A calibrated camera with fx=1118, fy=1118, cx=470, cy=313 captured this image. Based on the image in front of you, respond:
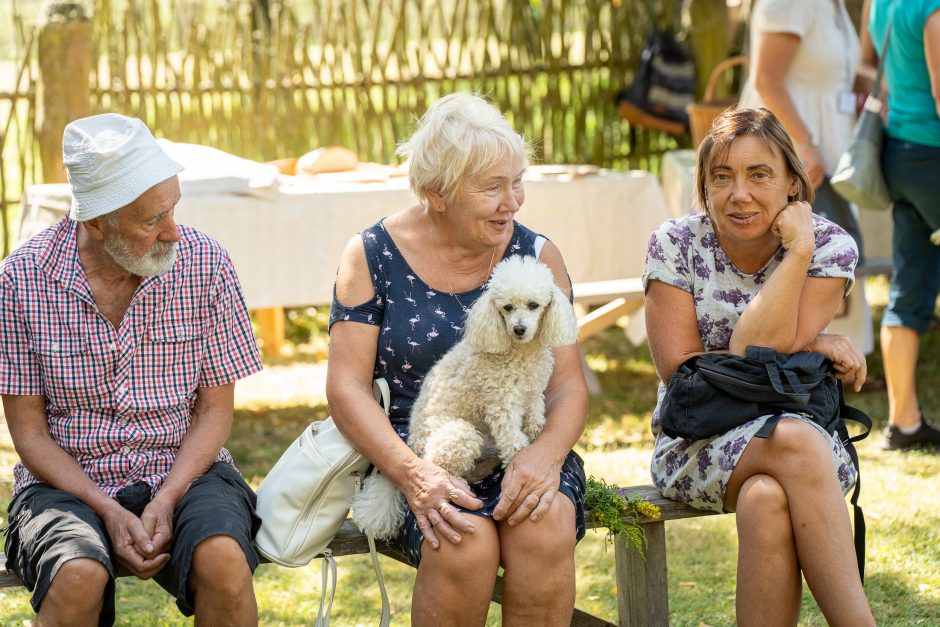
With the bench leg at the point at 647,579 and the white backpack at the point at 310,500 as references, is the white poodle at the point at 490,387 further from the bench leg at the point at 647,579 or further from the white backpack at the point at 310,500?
the bench leg at the point at 647,579

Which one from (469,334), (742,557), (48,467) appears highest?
(469,334)

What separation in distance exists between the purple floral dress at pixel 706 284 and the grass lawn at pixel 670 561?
15.4 inches

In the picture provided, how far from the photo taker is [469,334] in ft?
9.46

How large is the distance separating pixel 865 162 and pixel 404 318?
8.99ft

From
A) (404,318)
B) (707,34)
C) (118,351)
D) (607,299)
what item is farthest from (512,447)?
(707,34)

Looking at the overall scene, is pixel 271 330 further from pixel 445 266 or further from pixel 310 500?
pixel 310 500

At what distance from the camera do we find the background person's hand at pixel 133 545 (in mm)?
2744

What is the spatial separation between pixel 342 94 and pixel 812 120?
143 inches

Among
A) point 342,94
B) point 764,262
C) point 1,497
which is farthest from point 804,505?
point 342,94

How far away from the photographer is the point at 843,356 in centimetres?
310

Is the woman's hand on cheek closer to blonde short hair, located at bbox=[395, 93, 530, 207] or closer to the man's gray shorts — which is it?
blonde short hair, located at bbox=[395, 93, 530, 207]

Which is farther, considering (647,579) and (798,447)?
(647,579)

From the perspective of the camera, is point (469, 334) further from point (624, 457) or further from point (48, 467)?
point (624, 457)

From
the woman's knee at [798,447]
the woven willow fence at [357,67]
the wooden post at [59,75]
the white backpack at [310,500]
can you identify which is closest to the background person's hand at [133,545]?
the white backpack at [310,500]
